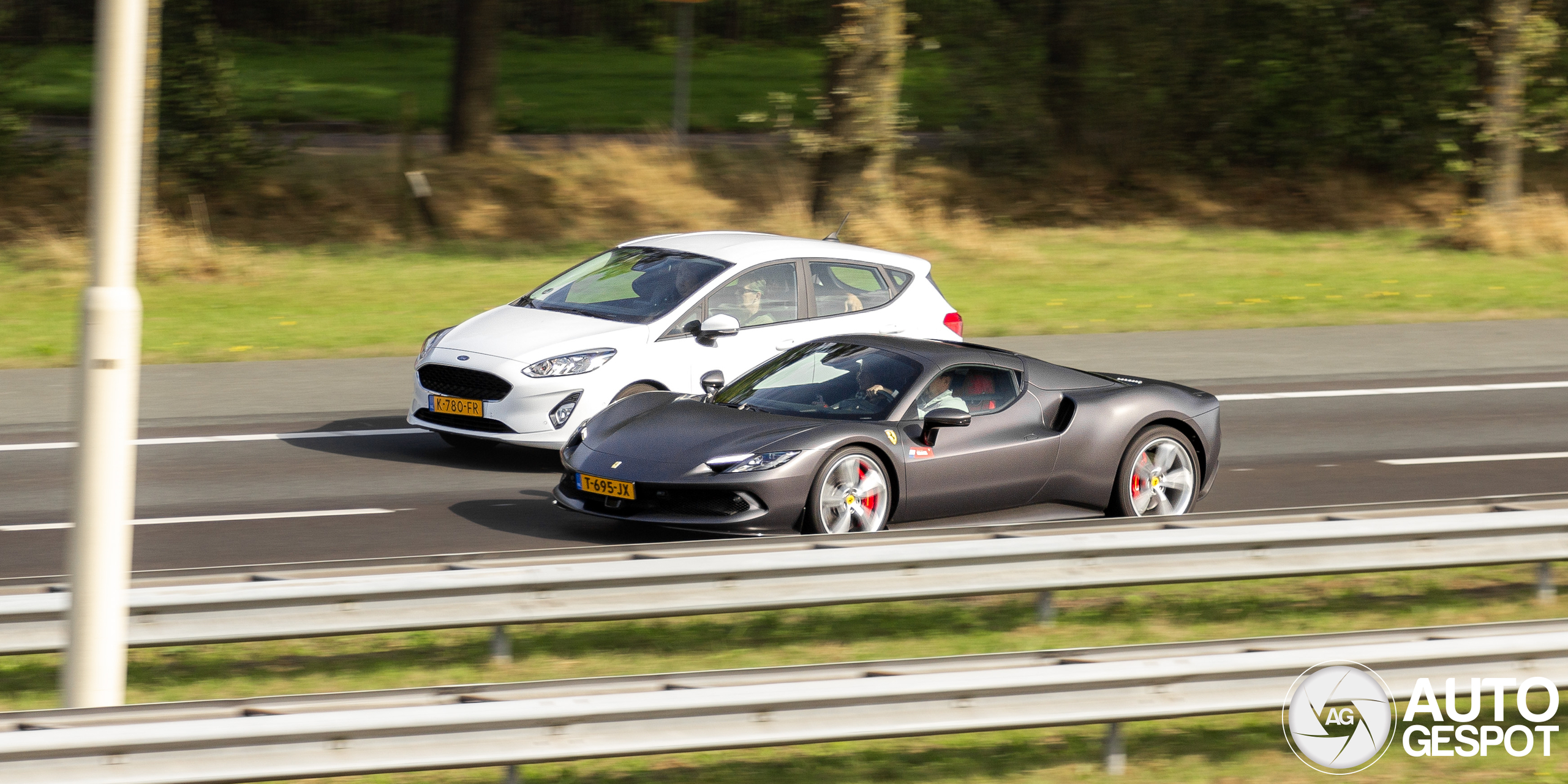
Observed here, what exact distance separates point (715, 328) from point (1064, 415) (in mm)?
2981

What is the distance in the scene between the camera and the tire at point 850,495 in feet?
30.1

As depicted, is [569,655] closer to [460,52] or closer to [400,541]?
[400,541]

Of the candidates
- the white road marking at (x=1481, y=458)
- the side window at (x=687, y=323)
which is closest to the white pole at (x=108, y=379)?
the side window at (x=687, y=323)

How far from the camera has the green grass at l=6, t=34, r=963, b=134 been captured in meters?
34.3

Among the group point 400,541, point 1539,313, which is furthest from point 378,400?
point 1539,313

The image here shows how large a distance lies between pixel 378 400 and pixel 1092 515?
669 centimetres

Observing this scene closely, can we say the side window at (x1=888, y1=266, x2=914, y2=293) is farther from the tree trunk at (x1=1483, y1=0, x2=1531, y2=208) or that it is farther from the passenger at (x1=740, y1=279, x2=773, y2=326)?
the tree trunk at (x1=1483, y1=0, x2=1531, y2=208)

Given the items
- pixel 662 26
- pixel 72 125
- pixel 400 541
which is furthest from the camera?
pixel 662 26

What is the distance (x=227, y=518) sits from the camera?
33.9 ft

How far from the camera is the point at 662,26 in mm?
48375

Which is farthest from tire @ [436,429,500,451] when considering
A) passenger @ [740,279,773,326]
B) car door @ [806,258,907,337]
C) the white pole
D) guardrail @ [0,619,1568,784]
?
guardrail @ [0,619,1568,784]

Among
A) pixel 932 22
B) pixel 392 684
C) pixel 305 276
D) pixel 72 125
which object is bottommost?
pixel 392 684

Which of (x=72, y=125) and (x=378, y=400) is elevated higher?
(x=72, y=125)

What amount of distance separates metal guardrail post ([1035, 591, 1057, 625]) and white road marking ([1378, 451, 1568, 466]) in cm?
537
